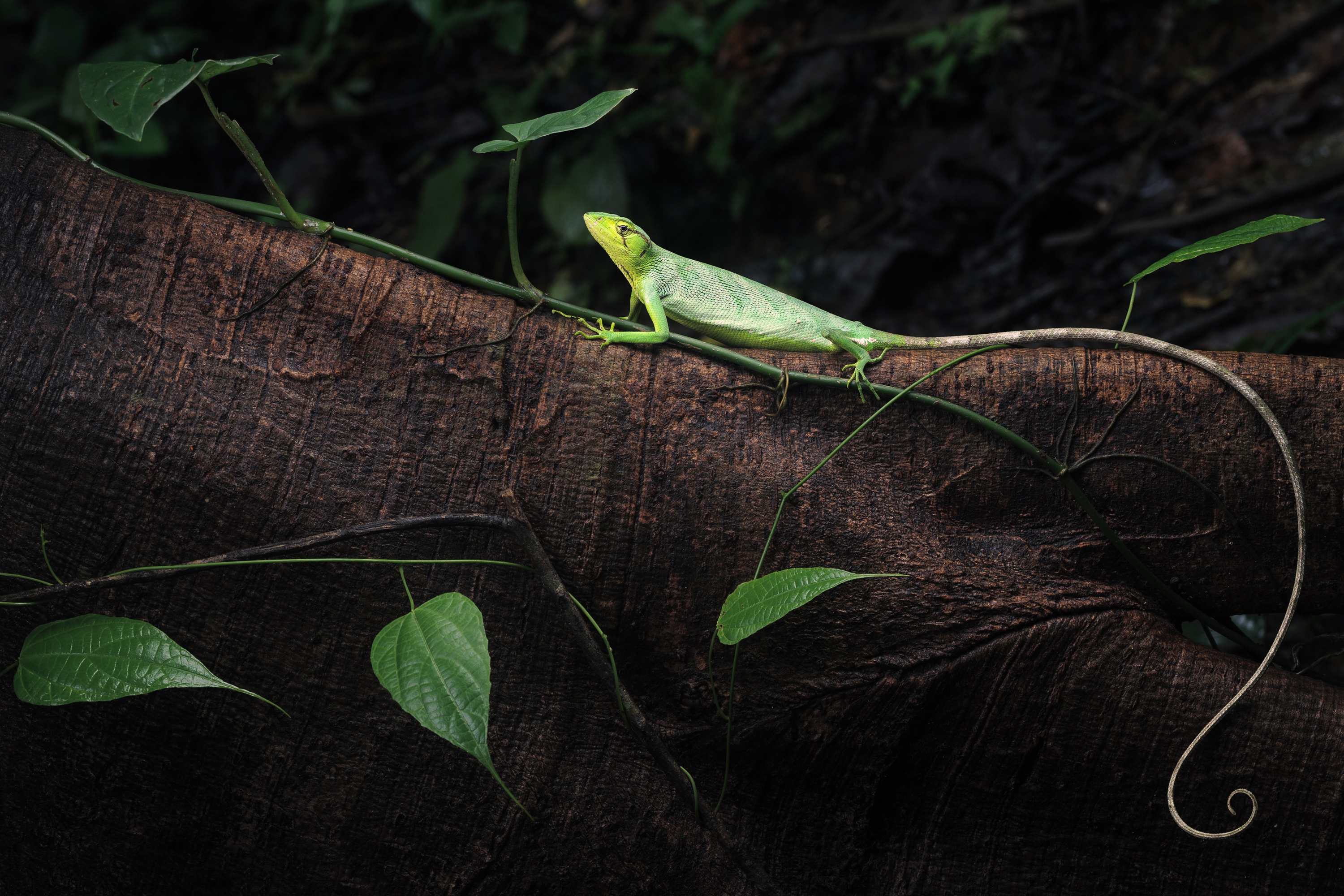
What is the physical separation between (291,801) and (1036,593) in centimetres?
158

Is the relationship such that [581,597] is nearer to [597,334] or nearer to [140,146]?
[597,334]

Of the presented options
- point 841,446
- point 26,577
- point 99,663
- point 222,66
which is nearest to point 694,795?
point 841,446

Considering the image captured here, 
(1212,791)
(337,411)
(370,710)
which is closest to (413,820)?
(370,710)

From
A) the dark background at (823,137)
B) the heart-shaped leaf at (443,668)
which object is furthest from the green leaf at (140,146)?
the heart-shaped leaf at (443,668)

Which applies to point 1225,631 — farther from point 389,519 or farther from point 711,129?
point 711,129

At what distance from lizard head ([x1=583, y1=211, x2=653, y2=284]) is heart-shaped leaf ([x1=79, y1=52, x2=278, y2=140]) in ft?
3.57

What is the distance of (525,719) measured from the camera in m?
1.65

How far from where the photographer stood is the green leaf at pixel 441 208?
4.93 m

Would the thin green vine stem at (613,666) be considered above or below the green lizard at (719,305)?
below

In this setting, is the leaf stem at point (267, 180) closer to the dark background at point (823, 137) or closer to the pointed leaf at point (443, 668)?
the pointed leaf at point (443, 668)

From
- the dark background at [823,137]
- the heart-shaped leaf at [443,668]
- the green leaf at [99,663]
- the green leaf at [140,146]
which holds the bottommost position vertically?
the green leaf at [99,663]

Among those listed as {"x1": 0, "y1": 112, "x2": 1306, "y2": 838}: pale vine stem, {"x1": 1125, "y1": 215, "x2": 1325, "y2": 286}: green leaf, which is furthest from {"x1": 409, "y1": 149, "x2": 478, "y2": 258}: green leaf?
{"x1": 1125, "y1": 215, "x2": 1325, "y2": 286}: green leaf

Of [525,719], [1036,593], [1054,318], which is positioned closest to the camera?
[525,719]

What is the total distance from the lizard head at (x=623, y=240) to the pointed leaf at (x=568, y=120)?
0.79m
